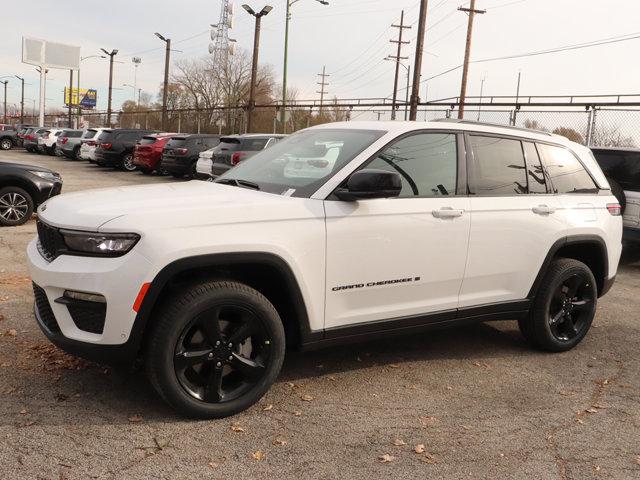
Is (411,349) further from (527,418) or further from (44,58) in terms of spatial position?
(44,58)

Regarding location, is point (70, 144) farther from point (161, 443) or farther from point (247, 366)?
point (161, 443)

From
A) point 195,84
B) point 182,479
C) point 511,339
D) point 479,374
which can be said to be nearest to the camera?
point 182,479

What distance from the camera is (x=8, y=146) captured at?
133 ft

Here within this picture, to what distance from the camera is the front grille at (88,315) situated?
3180mm

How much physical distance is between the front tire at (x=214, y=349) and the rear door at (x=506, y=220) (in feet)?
5.07

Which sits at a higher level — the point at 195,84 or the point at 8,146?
the point at 195,84

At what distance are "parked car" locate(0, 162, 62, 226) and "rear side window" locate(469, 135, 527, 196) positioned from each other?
7982mm

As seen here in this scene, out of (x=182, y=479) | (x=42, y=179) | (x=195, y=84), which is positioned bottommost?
(x=182, y=479)

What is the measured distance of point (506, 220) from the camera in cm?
444

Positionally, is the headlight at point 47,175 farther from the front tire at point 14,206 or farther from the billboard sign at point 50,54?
the billboard sign at point 50,54

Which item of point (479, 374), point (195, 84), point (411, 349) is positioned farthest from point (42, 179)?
point (195, 84)

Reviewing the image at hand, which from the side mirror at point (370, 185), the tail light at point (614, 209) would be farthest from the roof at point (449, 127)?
the tail light at point (614, 209)

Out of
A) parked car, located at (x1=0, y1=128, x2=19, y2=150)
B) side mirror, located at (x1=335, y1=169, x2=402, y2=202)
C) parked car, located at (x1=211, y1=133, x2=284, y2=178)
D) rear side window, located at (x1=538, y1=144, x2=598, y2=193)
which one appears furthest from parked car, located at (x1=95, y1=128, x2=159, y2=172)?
side mirror, located at (x1=335, y1=169, x2=402, y2=202)

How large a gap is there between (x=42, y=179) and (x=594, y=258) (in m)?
8.47
